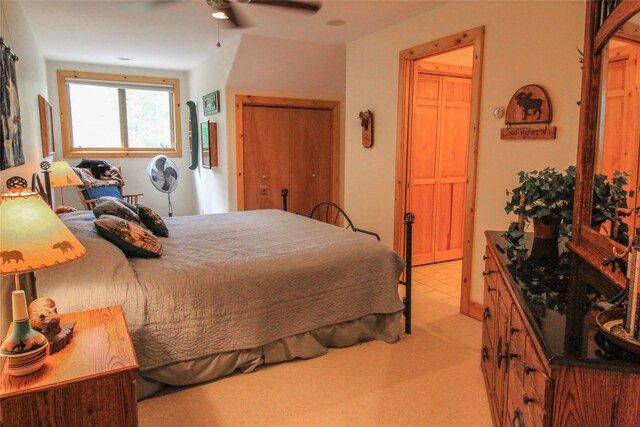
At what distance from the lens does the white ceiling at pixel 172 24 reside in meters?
3.67

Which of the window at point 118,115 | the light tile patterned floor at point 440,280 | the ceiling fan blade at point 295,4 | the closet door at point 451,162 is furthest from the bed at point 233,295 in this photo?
the window at point 118,115

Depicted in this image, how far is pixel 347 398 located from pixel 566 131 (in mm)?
2073

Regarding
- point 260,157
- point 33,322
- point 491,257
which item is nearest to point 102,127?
point 260,157

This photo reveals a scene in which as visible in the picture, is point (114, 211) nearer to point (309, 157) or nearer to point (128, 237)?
point (128, 237)

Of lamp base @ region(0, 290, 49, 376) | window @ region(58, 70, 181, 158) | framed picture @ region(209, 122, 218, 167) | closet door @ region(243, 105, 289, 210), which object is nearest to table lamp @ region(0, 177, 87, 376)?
lamp base @ region(0, 290, 49, 376)

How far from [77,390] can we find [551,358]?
137 cm

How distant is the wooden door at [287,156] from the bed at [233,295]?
271cm

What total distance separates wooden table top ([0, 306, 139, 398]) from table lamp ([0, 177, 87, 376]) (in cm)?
5

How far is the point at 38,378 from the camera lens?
4.53 ft

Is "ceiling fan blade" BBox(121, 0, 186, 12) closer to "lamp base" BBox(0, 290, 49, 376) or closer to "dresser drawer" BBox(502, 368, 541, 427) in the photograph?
"lamp base" BBox(0, 290, 49, 376)

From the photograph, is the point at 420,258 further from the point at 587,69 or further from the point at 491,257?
the point at 587,69

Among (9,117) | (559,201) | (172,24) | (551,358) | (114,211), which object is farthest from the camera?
(172,24)

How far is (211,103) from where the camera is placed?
593 cm

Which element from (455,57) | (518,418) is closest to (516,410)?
(518,418)
